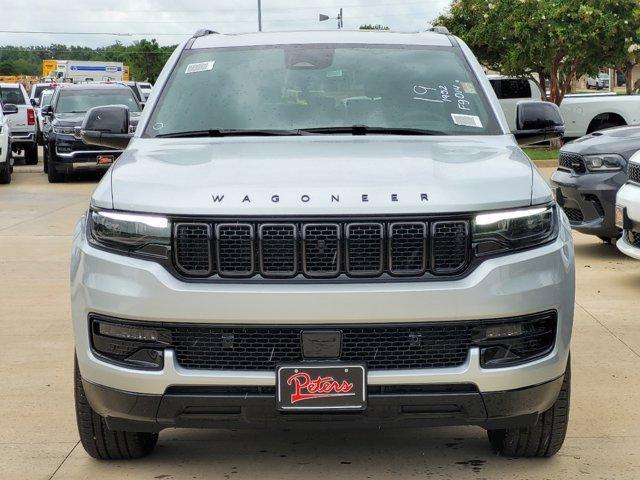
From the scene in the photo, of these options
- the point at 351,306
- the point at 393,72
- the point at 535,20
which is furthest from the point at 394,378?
the point at 535,20

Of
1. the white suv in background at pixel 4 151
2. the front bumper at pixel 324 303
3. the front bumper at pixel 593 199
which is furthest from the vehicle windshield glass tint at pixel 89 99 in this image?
the front bumper at pixel 324 303

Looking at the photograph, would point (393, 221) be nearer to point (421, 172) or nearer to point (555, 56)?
point (421, 172)

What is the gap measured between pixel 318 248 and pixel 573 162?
7320 mm

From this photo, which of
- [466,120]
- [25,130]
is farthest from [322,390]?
[25,130]

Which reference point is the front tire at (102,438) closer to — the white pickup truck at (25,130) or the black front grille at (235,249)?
the black front grille at (235,249)

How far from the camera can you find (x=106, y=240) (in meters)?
4.37

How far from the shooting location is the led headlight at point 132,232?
423 cm

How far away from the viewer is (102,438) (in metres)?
4.83

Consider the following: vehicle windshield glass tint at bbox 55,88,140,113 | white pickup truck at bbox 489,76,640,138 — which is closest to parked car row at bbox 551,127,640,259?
vehicle windshield glass tint at bbox 55,88,140,113

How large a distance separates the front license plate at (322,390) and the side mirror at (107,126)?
2268 mm

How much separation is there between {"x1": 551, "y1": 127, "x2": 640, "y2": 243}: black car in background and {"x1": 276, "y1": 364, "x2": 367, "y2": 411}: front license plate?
6.93 metres

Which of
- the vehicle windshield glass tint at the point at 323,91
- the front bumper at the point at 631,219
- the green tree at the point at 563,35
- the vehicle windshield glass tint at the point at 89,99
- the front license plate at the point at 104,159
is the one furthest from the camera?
the green tree at the point at 563,35

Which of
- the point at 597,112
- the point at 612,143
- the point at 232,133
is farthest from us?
the point at 597,112

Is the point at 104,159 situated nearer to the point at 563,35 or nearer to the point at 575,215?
the point at 575,215
